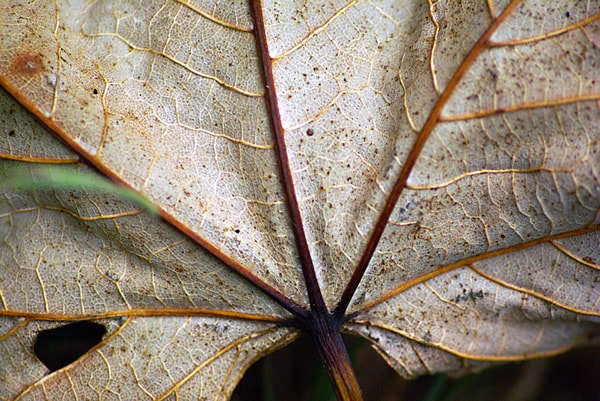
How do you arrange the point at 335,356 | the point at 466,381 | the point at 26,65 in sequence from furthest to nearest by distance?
the point at 466,381
the point at 335,356
the point at 26,65

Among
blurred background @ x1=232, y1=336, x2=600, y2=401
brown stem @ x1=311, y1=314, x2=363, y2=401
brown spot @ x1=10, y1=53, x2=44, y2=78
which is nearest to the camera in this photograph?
brown spot @ x1=10, y1=53, x2=44, y2=78

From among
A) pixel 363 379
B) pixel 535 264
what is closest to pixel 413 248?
pixel 535 264

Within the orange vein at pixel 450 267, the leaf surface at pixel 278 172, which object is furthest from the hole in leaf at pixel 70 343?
the orange vein at pixel 450 267

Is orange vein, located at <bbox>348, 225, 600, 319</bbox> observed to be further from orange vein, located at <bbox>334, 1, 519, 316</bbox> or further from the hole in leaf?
the hole in leaf

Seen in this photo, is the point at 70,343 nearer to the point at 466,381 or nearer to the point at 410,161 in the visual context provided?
the point at 410,161

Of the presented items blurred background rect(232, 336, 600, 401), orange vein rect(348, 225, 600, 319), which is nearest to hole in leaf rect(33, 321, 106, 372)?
blurred background rect(232, 336, 600, 401)

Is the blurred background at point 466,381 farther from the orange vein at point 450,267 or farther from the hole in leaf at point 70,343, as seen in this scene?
the hole in leaf at point 70,343

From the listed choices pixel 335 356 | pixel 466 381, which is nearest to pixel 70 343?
pixel 335 356
